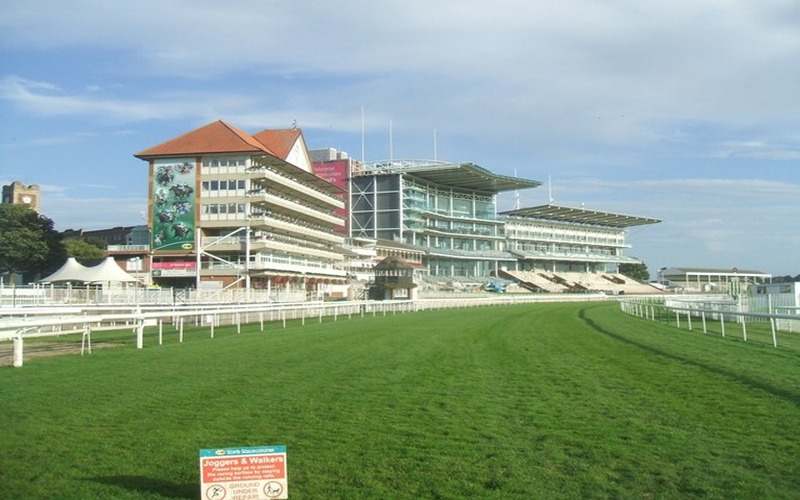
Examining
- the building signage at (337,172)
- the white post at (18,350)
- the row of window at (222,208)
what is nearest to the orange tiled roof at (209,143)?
the row of window at (222,208)

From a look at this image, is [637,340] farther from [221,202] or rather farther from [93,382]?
[221,202]

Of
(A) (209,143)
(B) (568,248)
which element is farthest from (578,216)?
(A) (209,143)

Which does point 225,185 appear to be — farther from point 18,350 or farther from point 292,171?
point 18,350

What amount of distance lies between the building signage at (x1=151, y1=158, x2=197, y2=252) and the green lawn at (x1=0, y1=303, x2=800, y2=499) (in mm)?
55062

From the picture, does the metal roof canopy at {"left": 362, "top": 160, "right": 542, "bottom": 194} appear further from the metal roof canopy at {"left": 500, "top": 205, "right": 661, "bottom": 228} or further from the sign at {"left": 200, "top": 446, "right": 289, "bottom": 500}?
the sign at {"left": 200, "top": 446, "right": 289, "bottom": 500}

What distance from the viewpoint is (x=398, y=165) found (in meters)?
119

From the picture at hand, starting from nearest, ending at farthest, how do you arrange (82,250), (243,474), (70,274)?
(243,474) < (70,274) < (82,250)

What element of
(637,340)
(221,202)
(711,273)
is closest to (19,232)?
(221,202)

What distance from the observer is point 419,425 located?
8.04 metres

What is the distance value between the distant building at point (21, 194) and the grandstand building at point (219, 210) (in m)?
50.0

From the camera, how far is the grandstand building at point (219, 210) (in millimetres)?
67375

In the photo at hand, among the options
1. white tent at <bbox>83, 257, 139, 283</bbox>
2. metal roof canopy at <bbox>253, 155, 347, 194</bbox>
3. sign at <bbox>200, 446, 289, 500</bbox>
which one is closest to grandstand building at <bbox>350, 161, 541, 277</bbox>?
metal roof canopy at <bbox>253, 155, 347, 194</bbox>

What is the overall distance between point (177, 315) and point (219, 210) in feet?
156

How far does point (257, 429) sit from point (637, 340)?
1505 cm
